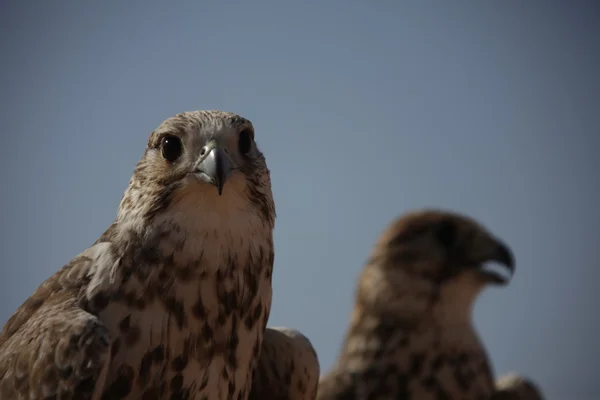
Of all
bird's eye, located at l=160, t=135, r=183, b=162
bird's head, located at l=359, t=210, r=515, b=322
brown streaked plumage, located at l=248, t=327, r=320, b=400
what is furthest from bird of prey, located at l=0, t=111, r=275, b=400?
bird's head, located at l=359, t=210, r=515, b=322

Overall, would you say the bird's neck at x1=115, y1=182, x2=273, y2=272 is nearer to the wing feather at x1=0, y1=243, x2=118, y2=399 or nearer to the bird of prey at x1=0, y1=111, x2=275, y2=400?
the bird of prey at x1=0, y1=111, x2=275, y2=400

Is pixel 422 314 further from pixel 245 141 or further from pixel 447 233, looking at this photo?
pixel 245 141

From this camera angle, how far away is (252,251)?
134 inches

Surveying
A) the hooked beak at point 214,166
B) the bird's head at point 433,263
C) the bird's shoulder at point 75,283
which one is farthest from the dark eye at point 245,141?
the bird's head at point 433,263

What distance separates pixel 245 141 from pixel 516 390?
4.33m

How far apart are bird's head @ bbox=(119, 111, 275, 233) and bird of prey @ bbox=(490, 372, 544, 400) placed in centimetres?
410

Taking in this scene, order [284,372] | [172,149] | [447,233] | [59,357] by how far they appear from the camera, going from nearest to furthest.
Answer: [59,357] < [172,149] < [284,372] < [447,233]

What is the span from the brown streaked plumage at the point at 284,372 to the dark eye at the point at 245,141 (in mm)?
881

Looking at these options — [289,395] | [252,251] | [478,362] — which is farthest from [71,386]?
[478,362]

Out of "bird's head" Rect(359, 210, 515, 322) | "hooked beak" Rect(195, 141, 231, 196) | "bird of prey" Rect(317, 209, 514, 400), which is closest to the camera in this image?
"hooked beak" Rect(195, 141, 231, 196)

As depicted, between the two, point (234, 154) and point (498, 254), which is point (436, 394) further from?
point (234, 154)

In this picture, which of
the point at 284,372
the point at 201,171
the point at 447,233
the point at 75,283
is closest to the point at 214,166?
the point at 201,171

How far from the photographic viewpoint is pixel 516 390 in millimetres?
6992

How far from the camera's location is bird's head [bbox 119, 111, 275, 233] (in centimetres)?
328
